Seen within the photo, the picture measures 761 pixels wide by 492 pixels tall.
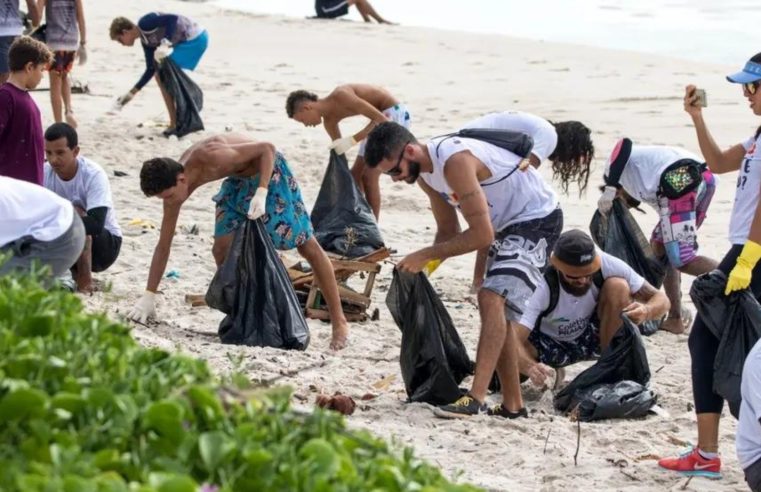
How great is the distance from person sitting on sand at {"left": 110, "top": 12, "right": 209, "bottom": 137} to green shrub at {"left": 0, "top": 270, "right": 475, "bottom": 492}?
8.43m

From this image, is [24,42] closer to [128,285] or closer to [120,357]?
[128,285]

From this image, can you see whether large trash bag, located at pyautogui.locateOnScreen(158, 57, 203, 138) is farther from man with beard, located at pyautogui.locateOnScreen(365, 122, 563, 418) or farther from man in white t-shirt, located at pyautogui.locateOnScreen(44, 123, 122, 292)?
man with beard, located at pyautogui.locateOnScreen(365, 122, 563, 418)

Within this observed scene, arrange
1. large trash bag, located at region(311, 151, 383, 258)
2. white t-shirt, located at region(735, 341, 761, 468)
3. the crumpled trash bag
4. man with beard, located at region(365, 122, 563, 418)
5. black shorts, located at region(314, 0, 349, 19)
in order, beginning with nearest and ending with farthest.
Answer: white t-shirt, located at region(735, 341, 761, 468) → man with beard, located at region(365, 122, 563, 418) → the crumpled trash bag → large trash bag, located at region(311, 151, 383, 258) → black shorts, located at region(314, 0, 349, 19)

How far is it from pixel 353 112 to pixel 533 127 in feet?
4.48

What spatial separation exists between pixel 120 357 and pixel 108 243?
4497 millimetres

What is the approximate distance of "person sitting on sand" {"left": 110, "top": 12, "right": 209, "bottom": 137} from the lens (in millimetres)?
11617

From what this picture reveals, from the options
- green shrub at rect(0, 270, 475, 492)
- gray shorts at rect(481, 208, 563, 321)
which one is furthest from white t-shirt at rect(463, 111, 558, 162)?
green shrub at rect(0, 270, 475, 492)

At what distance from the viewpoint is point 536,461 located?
543cm

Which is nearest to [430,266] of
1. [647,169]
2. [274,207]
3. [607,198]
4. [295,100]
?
[274,207]

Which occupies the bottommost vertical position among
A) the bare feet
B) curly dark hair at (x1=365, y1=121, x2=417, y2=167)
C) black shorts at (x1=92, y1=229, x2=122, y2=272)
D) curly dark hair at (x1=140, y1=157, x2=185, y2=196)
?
the bare feet

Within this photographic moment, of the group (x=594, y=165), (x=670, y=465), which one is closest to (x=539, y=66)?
Result: (x=594, y=165)

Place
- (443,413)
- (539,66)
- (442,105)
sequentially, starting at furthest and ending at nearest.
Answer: (539,66) → (442,105) → (443,413)

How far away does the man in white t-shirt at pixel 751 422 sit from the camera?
15.0 feet

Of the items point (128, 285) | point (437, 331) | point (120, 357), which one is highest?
point (120, 357)
